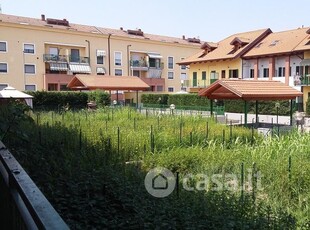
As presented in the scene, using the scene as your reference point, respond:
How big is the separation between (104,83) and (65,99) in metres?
3.73

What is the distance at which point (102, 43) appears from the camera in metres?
49.5

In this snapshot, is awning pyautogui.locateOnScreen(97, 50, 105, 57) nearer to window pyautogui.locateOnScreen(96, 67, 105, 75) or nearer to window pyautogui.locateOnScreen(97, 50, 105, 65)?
window pyautogui.locateOnScreen(97, 50, 105, 65)

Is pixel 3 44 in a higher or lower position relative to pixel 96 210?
higher

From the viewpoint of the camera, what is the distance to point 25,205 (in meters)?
1.67

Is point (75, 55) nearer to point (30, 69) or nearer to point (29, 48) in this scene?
point (29, 48)

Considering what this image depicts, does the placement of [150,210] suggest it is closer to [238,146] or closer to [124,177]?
[124,177]

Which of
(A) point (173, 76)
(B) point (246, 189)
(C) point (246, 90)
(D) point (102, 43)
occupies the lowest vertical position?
(B) point (246, 189)

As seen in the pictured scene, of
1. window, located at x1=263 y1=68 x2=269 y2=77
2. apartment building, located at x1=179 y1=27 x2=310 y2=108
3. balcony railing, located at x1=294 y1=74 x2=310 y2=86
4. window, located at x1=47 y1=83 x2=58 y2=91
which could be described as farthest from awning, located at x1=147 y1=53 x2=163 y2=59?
balcony railing, located at x1=294 y1=74 x2=310 y2=86

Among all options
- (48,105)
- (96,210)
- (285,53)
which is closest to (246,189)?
(96,210)

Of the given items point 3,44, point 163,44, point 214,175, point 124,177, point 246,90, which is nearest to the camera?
point 124,177

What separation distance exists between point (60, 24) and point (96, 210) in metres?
47.9

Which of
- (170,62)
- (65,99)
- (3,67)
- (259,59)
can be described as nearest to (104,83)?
(65,99)

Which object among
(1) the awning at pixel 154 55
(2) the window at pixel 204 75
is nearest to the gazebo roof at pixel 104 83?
(2) the window at pixel 204 75

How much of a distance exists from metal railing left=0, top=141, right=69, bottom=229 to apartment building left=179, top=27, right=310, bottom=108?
30665 millimetres
